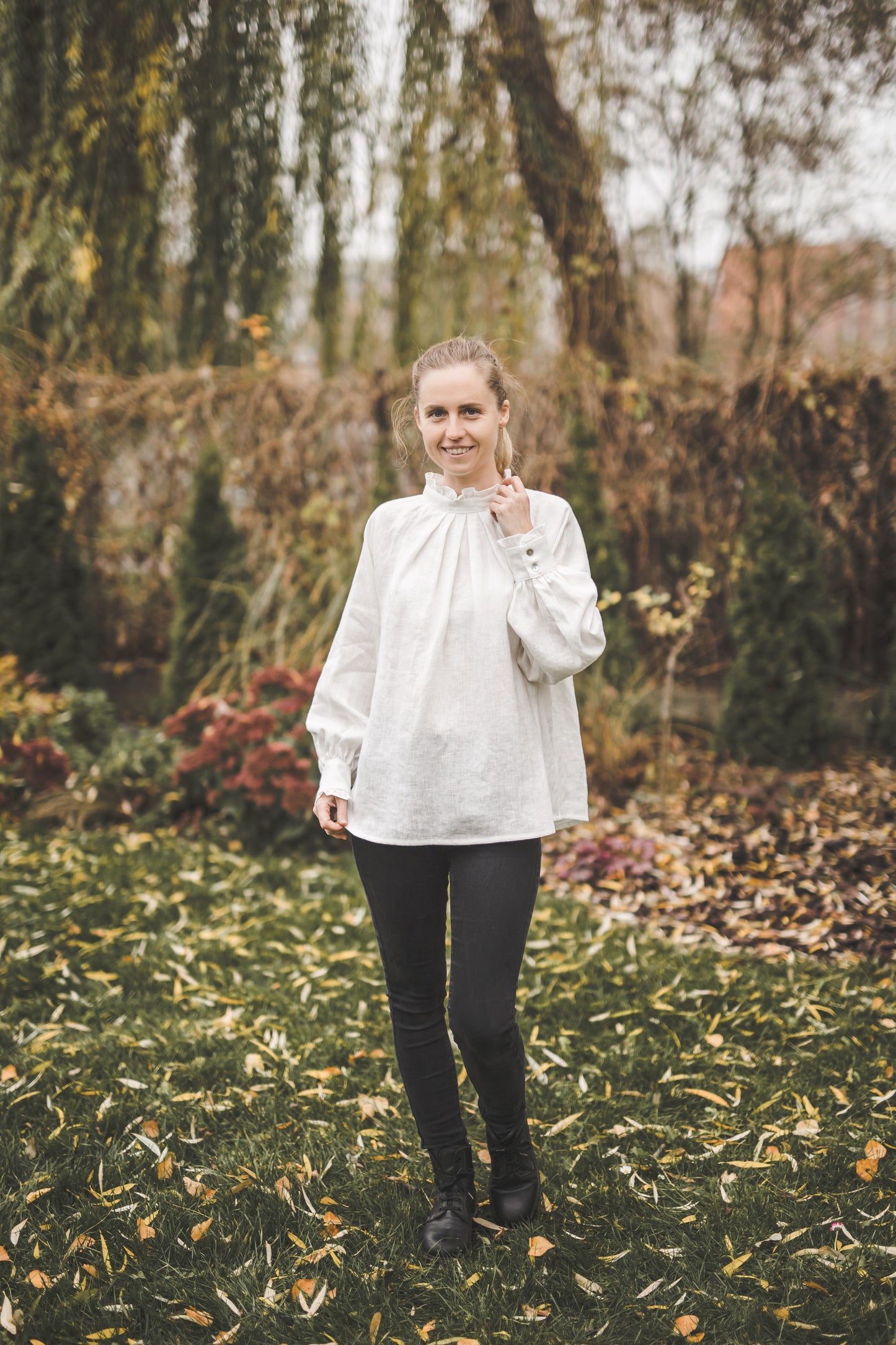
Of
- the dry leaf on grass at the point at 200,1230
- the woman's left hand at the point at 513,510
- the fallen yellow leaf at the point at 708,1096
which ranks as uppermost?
the woman's left hand at the point at 513,510

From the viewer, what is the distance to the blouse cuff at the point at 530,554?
1749 millimetres

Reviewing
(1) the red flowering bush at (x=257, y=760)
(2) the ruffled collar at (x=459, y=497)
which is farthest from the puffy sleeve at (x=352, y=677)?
(1) the red flowering bush at (x=257, y=760)

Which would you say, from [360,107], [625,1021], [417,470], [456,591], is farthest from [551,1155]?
[360,107]

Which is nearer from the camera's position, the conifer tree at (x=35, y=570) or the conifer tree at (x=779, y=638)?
the conifer tree at (x=779, y=638)

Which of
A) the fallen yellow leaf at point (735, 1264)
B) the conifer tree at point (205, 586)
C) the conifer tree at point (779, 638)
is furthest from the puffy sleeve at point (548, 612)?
the conifer tree at point (205, 586)

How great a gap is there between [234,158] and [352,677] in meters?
4.02

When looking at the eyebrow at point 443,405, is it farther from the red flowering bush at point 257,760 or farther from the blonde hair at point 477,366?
the red flowering bush at point 257,760

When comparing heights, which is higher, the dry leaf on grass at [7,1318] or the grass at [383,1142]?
the grass at [383,1142]

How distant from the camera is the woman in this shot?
67.9 inches

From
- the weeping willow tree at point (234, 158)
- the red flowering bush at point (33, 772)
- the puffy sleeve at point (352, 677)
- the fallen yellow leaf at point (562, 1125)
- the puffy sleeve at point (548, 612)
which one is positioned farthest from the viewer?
the weeping willow tree at point (234, 158)

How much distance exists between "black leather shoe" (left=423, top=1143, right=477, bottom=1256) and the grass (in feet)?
0.14

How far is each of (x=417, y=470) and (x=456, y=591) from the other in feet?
12.7

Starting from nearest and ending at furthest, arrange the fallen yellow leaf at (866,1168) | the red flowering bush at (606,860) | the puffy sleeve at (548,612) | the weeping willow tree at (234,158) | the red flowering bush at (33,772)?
the puffy sleeve at (548,612), the fallen yellow leaf at (866,1168), the red flowering bush at (606,860), the red flowering bush at (33,772), the weeping willow tree at (234,158)

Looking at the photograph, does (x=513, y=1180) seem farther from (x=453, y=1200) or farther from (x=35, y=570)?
(x=35, y=570)
